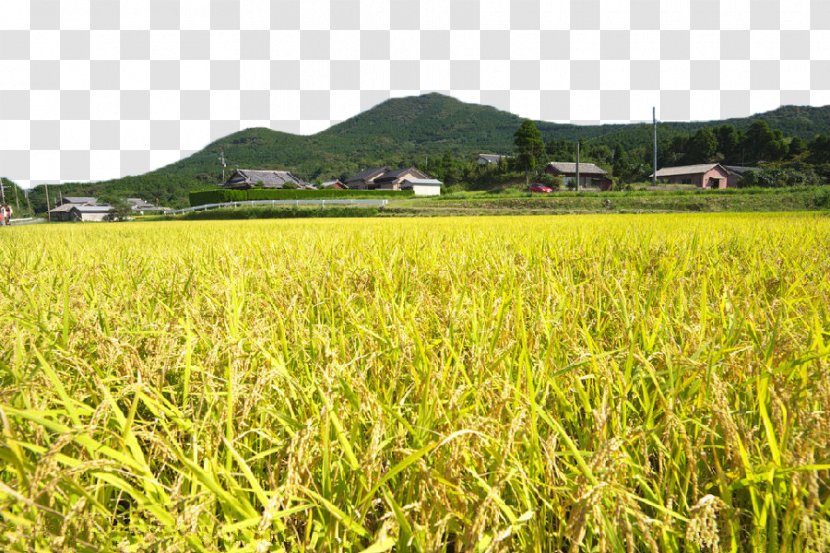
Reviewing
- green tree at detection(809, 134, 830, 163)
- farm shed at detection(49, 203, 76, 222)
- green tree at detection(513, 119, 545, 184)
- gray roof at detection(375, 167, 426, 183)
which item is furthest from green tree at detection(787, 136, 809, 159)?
farm shed at detection(49, 203, 76, 222)

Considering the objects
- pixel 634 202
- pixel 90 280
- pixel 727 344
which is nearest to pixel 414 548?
pixel 727 344

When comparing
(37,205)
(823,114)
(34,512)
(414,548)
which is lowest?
(414,548)

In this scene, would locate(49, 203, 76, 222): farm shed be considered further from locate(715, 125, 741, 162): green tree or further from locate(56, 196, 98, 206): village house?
locate(715, 125, 741, 162): green tree

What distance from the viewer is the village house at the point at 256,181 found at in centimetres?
7550

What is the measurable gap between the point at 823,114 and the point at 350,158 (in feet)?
366

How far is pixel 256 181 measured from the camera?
251 ft

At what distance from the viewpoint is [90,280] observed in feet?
8.67

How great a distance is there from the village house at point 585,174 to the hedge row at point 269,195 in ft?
98.3

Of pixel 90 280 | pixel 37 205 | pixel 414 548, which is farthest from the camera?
pixel 37 205

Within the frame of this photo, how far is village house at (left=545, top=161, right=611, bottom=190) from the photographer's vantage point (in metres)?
73.1

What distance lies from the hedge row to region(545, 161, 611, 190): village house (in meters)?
30.0

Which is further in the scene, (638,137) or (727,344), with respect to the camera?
(638,137)

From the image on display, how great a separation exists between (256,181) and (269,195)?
2966cm

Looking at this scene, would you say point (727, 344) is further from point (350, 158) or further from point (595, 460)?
point (350, 158)
